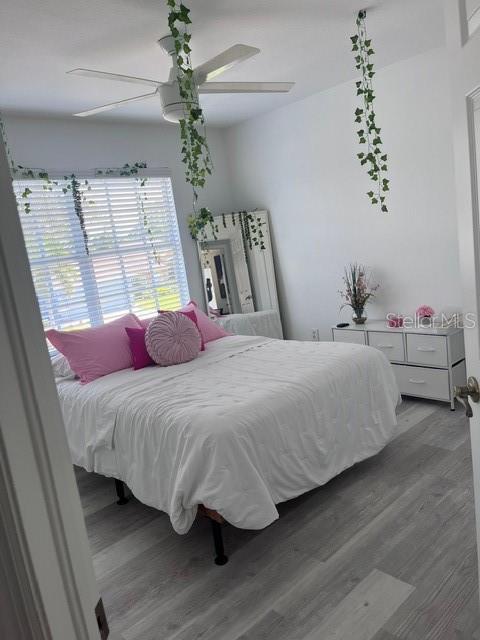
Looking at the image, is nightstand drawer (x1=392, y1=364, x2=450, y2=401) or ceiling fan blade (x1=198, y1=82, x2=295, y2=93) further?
nightstand drawer (x1=392, y1=364, x2=450, y2=401)

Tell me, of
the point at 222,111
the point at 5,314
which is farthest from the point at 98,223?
the point at 5,314

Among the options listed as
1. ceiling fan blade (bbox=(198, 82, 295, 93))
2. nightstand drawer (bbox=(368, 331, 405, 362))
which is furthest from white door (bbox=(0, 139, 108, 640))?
nightstand drawer (bbox=(368, 331, 405, 362))

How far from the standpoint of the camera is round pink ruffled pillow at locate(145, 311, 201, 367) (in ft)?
11.1

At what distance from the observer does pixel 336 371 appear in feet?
9.11

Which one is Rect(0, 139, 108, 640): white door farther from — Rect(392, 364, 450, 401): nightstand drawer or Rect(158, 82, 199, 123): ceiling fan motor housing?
Rect(392, 364, 450, 401): nightstand drawer

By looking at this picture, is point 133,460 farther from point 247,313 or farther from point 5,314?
point 247,313

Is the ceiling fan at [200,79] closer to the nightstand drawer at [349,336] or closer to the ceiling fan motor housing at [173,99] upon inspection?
the ceiling fan motor housing at [173,99]

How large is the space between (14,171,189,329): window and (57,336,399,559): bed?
0.96 meters

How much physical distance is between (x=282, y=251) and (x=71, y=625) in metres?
4.48

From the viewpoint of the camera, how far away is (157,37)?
262cm

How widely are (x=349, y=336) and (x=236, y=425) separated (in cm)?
221

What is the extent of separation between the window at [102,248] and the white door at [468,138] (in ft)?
10.8

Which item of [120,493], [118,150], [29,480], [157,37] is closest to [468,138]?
[29,480]

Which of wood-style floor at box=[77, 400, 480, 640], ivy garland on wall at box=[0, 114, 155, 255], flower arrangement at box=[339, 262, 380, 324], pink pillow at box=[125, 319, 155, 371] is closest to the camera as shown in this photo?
wood-style floor at box=[77, 400, 480, 640]
